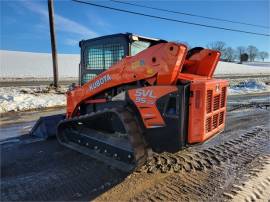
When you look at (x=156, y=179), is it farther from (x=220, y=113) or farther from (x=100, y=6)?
(x=100, y=6)

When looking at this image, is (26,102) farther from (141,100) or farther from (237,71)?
(237,71)

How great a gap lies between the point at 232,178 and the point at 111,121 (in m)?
2.18

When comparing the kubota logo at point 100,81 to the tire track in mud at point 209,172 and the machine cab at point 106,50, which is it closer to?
the machine cab at point 106,50

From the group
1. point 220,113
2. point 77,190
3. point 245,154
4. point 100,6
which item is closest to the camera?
point 77,190

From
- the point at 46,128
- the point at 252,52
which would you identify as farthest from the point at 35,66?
the point at 252,52

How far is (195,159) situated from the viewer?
201 inches

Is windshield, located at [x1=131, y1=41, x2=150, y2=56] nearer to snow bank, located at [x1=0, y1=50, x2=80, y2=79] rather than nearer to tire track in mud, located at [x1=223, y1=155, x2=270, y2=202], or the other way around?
tire track in mud, located at [x1=223, y1=155, x2=270, y2=202]

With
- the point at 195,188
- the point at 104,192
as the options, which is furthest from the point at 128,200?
the point at 195,188

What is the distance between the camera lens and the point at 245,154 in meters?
5.45

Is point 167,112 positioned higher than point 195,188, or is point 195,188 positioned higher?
point 167,112

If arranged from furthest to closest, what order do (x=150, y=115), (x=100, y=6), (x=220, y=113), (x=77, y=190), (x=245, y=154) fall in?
(x=100, y=6)
(x=245, y=154)
(x=220, y=113)
(x=150, y=115)
(x=77, y=190)

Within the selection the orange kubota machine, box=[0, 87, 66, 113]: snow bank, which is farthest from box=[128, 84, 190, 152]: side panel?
box=[0, 87, 66, 113]: snow bank

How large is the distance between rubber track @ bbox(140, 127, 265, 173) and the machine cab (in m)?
1.94

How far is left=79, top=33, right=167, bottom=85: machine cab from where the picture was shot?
16.3 feet
